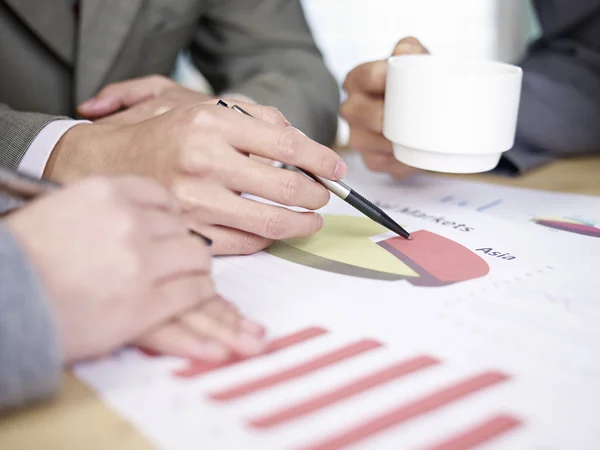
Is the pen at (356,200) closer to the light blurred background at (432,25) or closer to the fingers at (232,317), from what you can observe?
the fingers at (232,317)

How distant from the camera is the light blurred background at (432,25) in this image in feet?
5.55

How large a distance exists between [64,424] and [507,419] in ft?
0.76

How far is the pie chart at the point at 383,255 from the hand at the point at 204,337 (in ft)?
0.45

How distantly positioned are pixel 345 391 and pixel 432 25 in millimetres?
1557

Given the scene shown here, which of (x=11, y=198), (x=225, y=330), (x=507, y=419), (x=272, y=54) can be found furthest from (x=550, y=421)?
(x=272, y=54)

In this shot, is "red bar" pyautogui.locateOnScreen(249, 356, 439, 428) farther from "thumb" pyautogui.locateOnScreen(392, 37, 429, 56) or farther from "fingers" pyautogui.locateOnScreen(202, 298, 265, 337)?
"thumb" pyautogui.locateOnScreen(392, 37, 429, 56)

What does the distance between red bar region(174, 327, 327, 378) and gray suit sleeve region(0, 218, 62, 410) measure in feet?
0.25

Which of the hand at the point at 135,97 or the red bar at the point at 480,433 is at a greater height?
the hand at the point at 135,97

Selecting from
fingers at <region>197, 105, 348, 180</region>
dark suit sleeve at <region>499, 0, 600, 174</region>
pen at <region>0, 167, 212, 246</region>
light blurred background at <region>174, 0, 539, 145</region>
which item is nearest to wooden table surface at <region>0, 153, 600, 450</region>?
pen at <region>0, 167, 212, 246</region>

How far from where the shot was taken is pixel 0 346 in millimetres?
305

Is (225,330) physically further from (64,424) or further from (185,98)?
(185,98)

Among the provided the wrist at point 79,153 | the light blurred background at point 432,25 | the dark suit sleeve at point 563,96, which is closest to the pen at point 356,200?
the wrist at point 79,153

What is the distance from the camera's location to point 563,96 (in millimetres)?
934

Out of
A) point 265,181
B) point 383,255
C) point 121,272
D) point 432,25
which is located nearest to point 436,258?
point 383,255
